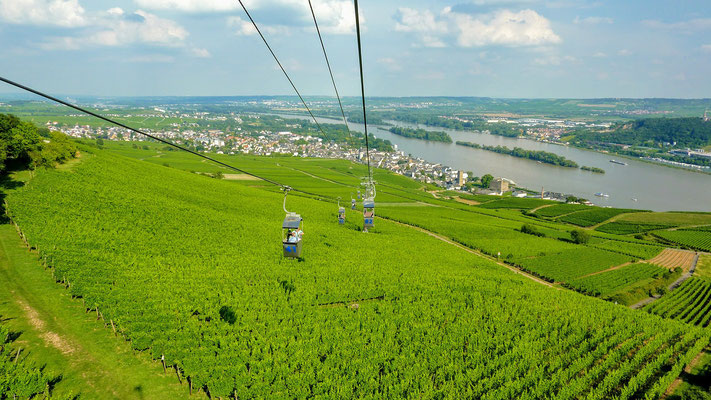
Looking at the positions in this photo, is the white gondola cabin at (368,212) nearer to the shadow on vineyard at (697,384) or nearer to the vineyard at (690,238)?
the shadow on vineyard at (697,384)

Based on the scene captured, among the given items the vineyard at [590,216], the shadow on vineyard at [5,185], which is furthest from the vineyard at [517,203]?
the shadow on vineyard at [5,185]

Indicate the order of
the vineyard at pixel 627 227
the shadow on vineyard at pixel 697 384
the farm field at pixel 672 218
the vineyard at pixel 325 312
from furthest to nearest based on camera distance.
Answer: the farm field at pixel 672 218 < the vineyard at pixel 627 227 < the shadow on vineyard at pixel 697 384 < the vineyard at pixel 325 312

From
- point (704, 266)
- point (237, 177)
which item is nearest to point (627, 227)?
point (704, 266)

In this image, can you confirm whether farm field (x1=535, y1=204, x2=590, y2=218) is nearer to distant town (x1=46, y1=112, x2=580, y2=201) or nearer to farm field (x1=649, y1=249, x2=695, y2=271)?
distant town (x1=46, y1=112, x2=580, y2=201)

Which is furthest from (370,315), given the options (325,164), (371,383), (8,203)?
(325,164)

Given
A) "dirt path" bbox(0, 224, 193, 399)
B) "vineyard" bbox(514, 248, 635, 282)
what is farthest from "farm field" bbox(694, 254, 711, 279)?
"dirt path" bbox(0, 224, 193, 399)


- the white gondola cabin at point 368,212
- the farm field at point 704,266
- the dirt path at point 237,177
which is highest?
the white gondola cabin at point 368,212
